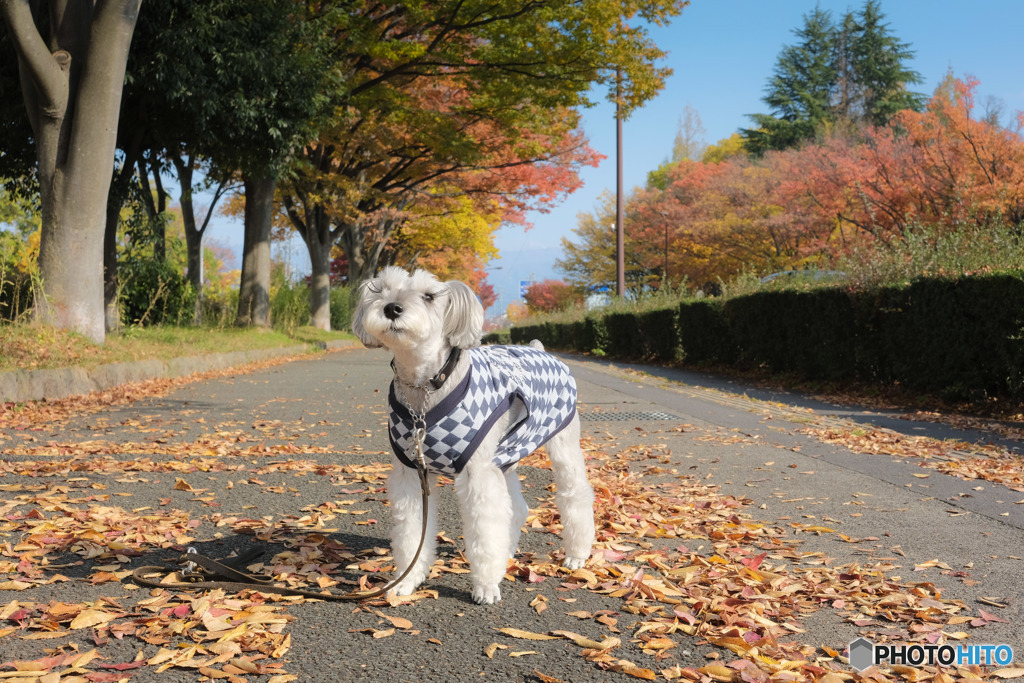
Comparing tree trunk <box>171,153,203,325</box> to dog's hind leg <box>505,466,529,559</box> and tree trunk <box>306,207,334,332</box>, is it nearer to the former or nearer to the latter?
tree trunk <box>306,207,334,332</box>

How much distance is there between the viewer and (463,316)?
2758mm

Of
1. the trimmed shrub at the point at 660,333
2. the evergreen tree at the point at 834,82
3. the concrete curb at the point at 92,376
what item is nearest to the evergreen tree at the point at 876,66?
the evergreen tree at the point at 834,82

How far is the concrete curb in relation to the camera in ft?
26.1

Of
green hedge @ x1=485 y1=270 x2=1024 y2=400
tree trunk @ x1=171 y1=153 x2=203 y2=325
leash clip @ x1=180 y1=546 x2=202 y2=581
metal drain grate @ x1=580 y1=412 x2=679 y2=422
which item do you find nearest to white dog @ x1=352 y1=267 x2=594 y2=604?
leash clip @ x1=180 y1=546 x2=202 y2=581

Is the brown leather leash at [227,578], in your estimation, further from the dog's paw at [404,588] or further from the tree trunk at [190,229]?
the tree trunk at [190,229]

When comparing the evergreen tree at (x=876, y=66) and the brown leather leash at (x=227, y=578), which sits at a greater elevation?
the evergreen tree at (x=876, y=66)

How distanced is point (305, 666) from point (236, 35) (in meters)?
13.4

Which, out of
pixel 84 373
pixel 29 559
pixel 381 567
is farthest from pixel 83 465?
pixel 84 373

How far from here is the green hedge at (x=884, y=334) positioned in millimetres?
8492

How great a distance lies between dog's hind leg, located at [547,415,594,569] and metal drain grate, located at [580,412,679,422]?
196 inches

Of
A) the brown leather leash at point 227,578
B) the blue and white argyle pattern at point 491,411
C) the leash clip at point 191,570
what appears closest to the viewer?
the blue and white argyle pattern at point 491,411

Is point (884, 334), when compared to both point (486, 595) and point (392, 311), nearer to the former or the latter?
point (486, 595)

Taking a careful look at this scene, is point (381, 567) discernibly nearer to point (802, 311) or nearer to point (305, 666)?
point (305, 666)

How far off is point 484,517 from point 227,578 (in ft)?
3.69
